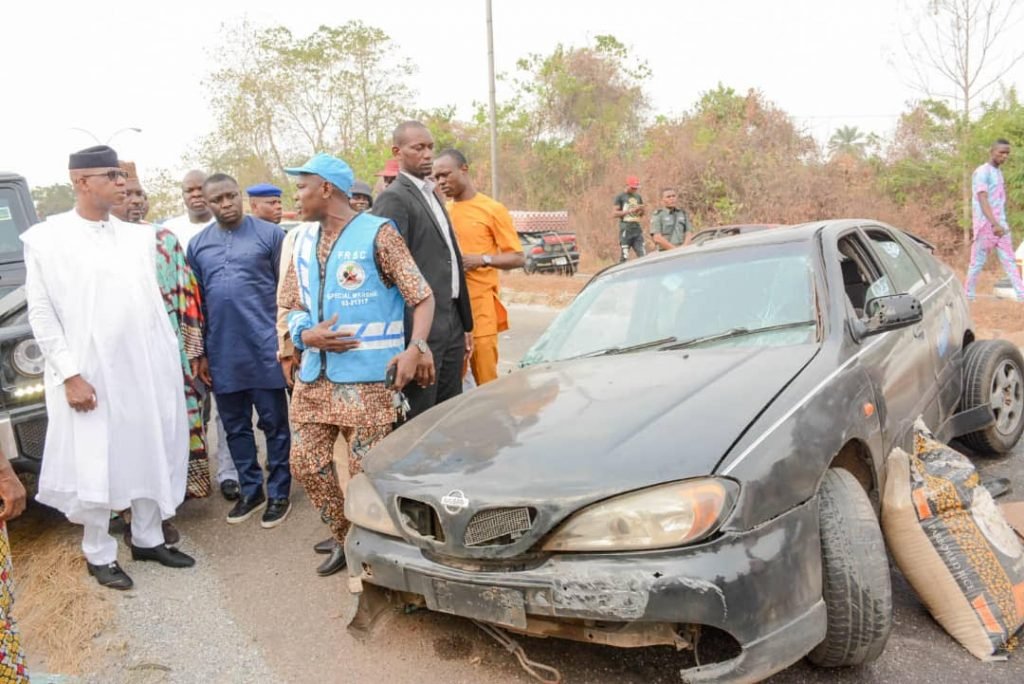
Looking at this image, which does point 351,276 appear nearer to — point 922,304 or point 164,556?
point 164,556

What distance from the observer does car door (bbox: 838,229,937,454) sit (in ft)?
10.2

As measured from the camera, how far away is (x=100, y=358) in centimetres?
380

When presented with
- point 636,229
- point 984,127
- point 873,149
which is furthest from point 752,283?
point 873,149

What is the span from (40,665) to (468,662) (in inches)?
65.9

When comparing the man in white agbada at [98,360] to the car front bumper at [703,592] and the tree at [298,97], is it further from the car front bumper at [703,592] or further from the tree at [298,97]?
the tree at [298,97]

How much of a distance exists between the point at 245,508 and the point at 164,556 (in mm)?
654

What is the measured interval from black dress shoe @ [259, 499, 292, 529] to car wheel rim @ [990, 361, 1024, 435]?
3.72m

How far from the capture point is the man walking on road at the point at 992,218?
8789 mm

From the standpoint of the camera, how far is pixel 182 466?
4.14 metres

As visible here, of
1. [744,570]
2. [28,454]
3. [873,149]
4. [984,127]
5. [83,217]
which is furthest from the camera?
[873,149]

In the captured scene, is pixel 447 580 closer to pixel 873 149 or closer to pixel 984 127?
pixel 984 127

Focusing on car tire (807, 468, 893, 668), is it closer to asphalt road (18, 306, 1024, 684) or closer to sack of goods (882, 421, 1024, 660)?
asphalt road (18, 306, 1024, 684)

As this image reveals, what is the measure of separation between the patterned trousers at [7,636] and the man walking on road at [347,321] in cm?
135

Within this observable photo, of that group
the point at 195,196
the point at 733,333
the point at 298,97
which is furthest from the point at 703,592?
the point at 298,97
